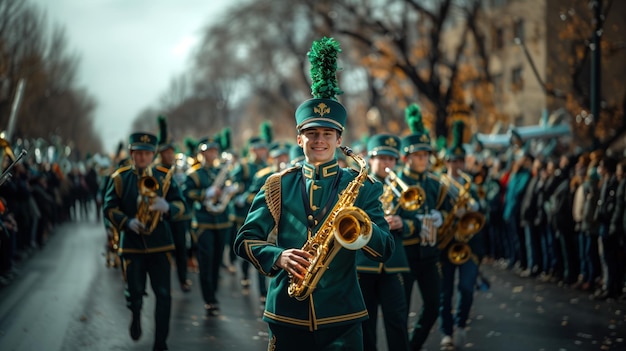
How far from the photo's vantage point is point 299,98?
5547cm

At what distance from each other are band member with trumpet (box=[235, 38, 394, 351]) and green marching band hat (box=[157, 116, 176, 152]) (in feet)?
26.0

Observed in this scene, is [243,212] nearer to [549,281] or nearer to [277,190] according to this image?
[549,281]

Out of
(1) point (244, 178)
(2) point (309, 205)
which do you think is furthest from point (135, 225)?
(1) point (244, 178)

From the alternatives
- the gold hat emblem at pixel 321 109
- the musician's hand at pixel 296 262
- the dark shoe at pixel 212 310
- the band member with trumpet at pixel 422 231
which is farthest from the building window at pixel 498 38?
Answer: the musician's hand at pixel 296 262

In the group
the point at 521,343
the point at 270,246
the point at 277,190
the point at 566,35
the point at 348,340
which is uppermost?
the point at 566,35

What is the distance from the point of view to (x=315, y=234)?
5.35m

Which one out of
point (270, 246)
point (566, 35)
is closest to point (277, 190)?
point (270, 246)

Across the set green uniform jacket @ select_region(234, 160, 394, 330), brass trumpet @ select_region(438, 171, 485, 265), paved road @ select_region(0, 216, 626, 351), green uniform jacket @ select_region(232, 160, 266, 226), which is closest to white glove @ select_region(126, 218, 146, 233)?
paved road @ select_region(0, 216, 626, 351)

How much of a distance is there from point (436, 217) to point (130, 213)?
318 cm

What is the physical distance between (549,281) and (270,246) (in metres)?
10.7

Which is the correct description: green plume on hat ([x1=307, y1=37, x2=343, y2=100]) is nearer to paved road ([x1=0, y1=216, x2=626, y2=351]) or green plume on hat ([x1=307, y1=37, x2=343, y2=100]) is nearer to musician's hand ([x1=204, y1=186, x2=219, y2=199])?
paved road ([x1=0, y1=216, x2=626, y2=351])

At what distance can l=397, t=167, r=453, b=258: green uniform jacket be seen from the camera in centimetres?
853

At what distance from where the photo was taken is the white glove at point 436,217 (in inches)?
340

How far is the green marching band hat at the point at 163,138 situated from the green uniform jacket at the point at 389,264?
600 centimetres
